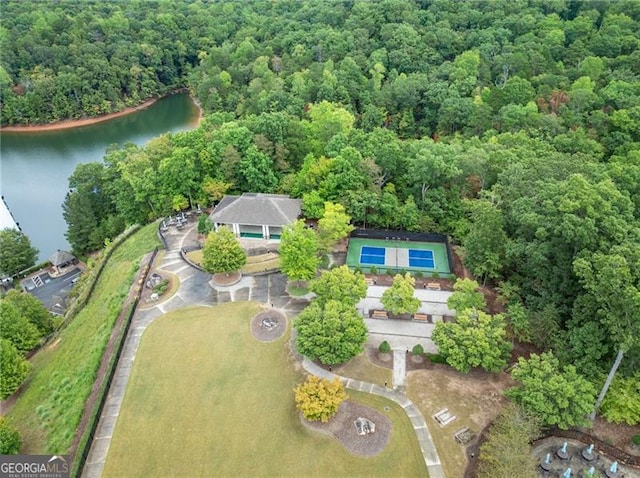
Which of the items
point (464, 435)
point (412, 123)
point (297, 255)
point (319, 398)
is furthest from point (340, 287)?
point (412, 123)

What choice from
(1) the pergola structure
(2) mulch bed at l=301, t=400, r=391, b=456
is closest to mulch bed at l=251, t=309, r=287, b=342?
(2) mulch bed at l=301, t=400, r=391, b=456

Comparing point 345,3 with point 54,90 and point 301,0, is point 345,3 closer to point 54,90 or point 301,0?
point 301,0

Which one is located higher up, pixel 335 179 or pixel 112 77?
pixel 112 77

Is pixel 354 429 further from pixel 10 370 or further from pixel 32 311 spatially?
pixel 32 311

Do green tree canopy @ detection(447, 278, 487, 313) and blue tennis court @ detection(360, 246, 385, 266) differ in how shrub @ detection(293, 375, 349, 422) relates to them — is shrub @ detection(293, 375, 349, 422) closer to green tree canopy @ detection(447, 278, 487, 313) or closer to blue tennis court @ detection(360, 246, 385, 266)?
green tree canopy @ detection(447, 278, 487, 313)

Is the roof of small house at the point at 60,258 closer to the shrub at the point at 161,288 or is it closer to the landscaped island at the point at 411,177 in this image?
the landscaped island at the point at 411,177

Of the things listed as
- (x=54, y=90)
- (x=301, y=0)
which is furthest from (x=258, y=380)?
(x=301, y=0)
